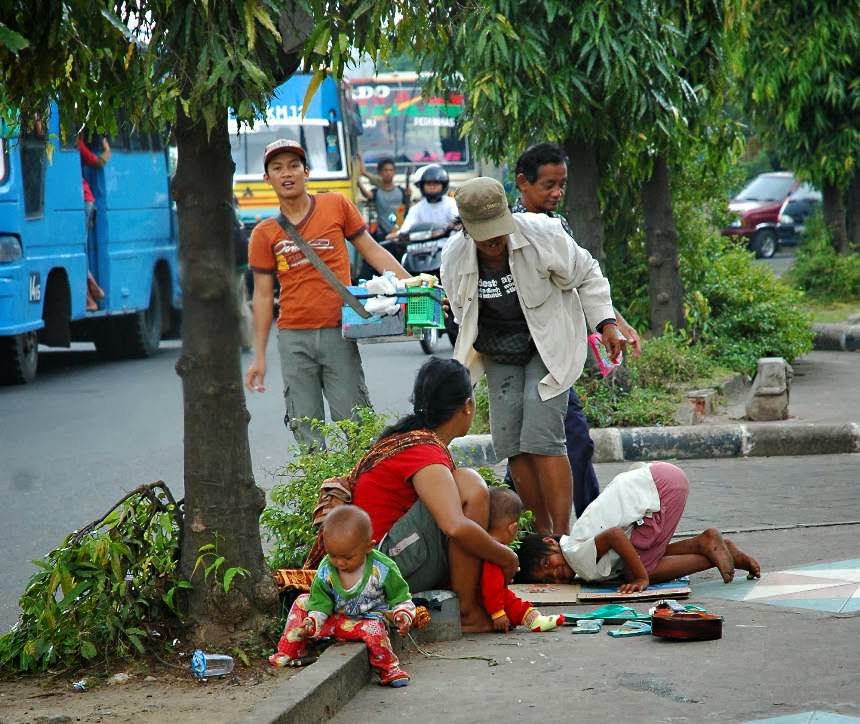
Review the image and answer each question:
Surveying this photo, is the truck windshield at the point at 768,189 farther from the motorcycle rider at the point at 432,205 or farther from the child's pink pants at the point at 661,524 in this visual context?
the child's pink pants at the point at 661,524

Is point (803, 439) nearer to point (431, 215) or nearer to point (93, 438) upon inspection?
point (93, 438)

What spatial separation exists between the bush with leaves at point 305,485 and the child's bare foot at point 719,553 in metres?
1.39

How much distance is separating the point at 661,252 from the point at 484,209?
7.15 metres

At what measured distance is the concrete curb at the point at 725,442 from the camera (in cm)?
980

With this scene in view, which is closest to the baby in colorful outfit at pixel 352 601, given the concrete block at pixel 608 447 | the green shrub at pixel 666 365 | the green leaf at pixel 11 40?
the green leaf at pixel 11 40

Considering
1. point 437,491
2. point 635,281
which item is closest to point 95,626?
point 437,491

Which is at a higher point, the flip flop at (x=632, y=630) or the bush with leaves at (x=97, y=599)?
the bush with leaves at (x=97, y=599)

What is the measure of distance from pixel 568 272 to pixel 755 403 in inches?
162

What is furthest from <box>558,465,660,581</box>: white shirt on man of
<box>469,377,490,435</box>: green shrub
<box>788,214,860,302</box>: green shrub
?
<box>788,214,860,302</box>: green shrub

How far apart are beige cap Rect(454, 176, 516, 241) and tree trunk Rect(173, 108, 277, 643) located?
1451mm

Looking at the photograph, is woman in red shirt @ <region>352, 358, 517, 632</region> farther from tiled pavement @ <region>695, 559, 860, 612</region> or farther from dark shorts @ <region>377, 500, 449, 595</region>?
tiled pavement @ <region>695, 559, 860, 612</region>

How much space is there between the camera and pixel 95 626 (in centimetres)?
514

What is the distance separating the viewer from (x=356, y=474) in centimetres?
573

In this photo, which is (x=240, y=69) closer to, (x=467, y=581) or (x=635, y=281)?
(x=467, y=581)
